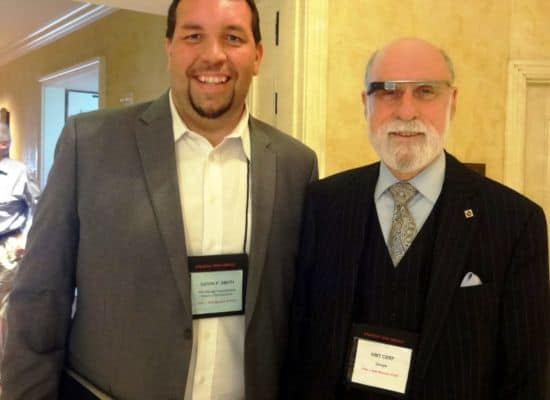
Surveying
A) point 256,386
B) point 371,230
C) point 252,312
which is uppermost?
point 371,230

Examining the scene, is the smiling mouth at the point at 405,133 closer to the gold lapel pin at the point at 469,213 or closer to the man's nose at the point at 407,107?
the man's nose at the point at 407,107

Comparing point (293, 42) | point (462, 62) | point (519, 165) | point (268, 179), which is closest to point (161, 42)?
point (293, 42)

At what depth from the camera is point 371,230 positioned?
1.48 meters

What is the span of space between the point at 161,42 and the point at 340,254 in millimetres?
3074

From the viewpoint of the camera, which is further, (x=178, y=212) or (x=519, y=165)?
(x=519, y=165)

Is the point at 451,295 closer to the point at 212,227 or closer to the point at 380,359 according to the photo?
the point at 380,359

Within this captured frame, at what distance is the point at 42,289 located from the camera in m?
1.38

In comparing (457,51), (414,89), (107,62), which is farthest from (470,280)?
(107,62)

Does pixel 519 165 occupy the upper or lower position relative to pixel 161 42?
lower

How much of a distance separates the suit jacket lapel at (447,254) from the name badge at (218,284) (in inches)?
18.5

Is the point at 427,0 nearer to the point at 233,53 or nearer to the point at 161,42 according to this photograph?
the point at 233,53

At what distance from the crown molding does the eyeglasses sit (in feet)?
12.5

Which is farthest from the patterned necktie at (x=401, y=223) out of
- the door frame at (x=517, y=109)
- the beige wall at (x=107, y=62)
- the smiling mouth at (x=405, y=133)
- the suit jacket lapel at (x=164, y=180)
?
the beige wall at (x=107, y=62)

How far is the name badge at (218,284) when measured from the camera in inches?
55.5
